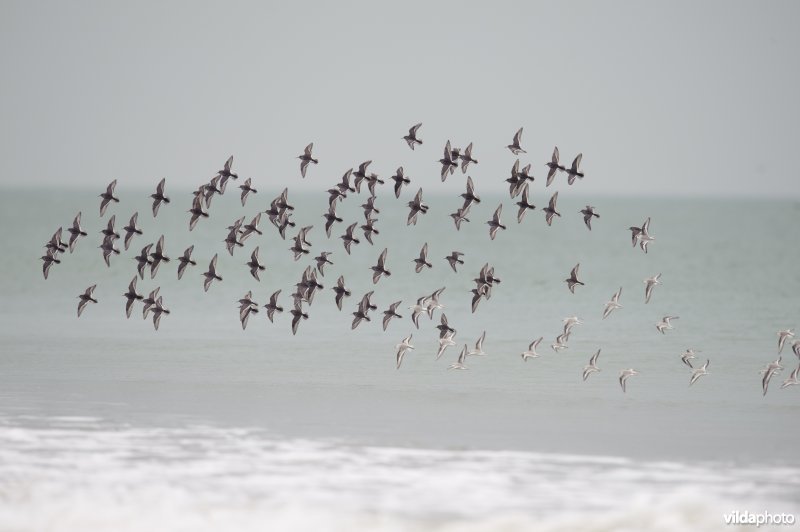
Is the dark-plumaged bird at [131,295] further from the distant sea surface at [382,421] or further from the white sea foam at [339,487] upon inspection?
the white sea foam at [339,487]

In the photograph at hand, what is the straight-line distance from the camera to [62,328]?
51.7 m

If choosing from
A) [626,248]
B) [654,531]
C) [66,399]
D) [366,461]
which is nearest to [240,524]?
[366,461]

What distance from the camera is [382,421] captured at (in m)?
32.8

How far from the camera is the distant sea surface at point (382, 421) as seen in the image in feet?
83.2

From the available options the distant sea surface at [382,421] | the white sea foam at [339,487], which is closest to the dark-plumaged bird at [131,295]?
the distant sea surface at [382,421]

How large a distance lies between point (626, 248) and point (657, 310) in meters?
72.5

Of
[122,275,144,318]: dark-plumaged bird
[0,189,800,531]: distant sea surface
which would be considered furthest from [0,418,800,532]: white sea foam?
[122,275,144,318]: dark-plumaged bird

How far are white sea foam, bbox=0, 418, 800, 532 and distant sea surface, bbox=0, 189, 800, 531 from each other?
0.06 metres

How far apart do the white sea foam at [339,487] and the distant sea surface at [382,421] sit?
57 mm

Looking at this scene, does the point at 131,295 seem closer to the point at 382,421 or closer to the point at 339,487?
the point at 382,421

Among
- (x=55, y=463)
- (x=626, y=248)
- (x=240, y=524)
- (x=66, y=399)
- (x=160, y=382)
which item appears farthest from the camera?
(x=626, y=248)

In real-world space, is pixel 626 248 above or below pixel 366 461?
above

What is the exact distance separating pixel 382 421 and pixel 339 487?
641 cm

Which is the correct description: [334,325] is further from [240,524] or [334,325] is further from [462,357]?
[240,524]
